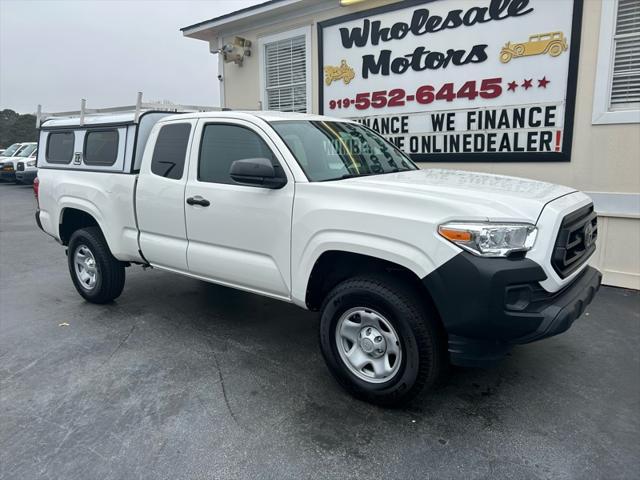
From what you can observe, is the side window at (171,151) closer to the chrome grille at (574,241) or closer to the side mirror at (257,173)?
the side mirror at (257,173)

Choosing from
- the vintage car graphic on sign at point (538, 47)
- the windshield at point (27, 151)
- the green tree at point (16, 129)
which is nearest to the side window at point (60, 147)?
the vintage car graphic on sign at point (538, 47)

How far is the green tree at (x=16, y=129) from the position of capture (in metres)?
39.3

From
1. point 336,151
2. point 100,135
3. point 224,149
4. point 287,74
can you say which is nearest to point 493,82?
point 336,151

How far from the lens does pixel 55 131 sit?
5.68 m

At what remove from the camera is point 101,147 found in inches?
201

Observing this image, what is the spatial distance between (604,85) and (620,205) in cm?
141

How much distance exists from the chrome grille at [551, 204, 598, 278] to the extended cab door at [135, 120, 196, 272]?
2908mm

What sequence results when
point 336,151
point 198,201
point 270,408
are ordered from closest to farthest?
point 270,408 → point 336,151 → point 198,201

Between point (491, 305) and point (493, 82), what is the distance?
4.81 meters

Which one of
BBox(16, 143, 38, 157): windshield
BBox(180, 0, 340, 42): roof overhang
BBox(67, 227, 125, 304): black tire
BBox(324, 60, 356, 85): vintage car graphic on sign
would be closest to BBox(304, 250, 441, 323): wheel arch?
BBox(67, 227, 125, 304): black tire

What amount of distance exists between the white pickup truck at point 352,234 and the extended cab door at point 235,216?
0.04ft

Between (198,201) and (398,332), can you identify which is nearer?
(398,332)

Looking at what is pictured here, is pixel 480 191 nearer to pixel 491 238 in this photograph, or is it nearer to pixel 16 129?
pixel 491 238

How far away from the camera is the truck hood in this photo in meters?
2.84
